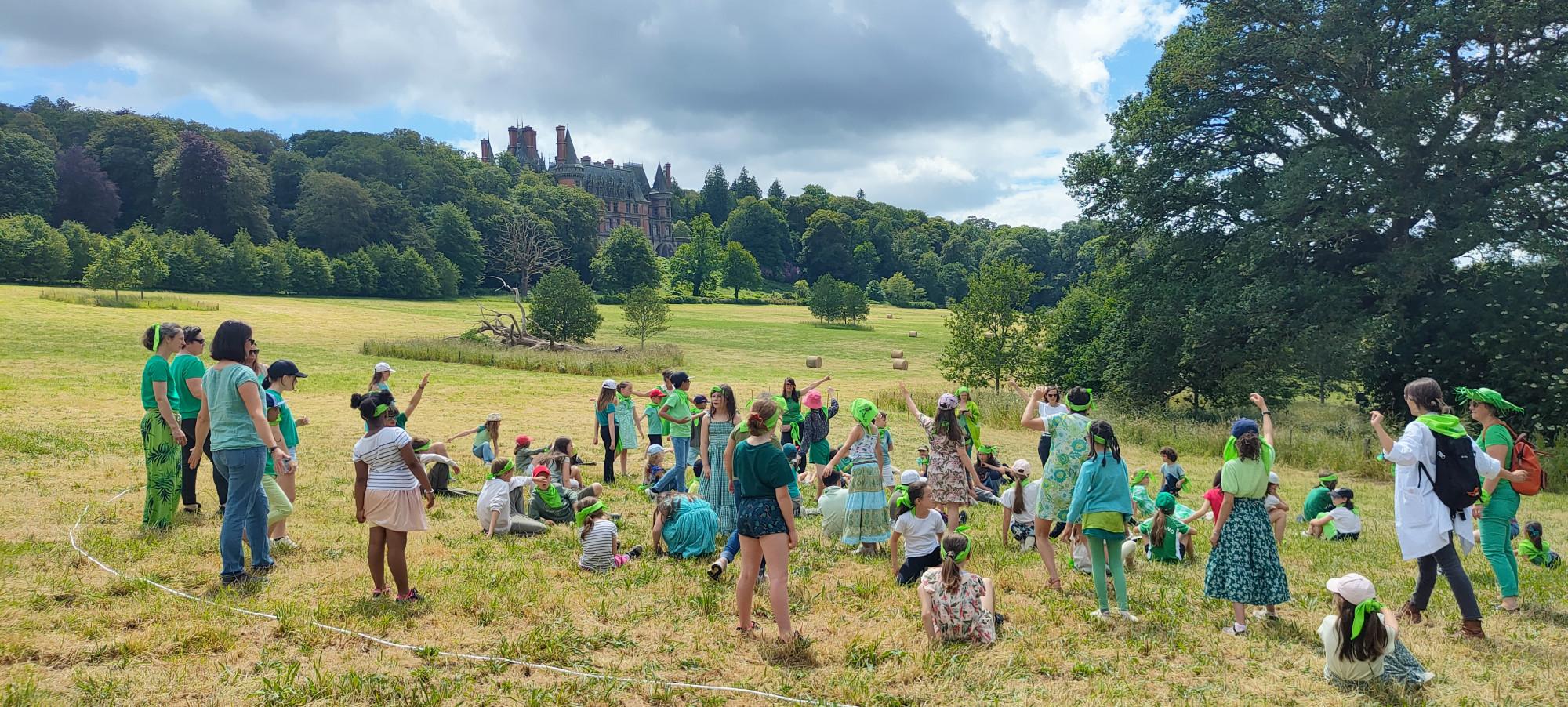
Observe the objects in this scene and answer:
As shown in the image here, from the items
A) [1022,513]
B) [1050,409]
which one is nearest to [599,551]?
[1022,513]

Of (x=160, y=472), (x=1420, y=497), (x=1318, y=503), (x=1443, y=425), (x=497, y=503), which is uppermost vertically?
(x=1443, y=425)

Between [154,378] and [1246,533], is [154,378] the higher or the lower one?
the higher one

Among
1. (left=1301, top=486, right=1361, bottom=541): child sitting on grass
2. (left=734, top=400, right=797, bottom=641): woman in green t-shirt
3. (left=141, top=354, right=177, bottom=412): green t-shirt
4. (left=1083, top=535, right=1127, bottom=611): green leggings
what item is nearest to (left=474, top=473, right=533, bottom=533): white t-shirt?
(left=141, top=354, right=177, bottom=412): green t-shirt

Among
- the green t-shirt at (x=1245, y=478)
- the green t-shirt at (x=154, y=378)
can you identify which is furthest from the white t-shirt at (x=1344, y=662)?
the green t-shirt at (x=154, y=378)

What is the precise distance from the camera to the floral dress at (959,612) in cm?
647

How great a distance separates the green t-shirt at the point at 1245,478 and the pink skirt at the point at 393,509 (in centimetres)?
631

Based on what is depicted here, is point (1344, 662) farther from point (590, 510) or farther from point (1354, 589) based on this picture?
point (590, 510)

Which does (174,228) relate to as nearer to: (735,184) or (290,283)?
(290,283)

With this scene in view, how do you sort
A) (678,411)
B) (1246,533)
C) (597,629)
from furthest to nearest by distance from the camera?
(678,411) < (1246,533) < (597,629)

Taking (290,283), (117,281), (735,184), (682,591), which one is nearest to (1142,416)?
(682,591)

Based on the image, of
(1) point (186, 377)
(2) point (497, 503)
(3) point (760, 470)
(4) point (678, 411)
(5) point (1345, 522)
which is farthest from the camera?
(4) point (678, 411)

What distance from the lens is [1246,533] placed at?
264 inches

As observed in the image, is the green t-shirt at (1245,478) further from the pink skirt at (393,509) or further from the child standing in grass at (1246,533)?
the pink skirt at (393,509)

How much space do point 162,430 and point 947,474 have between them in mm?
8097
